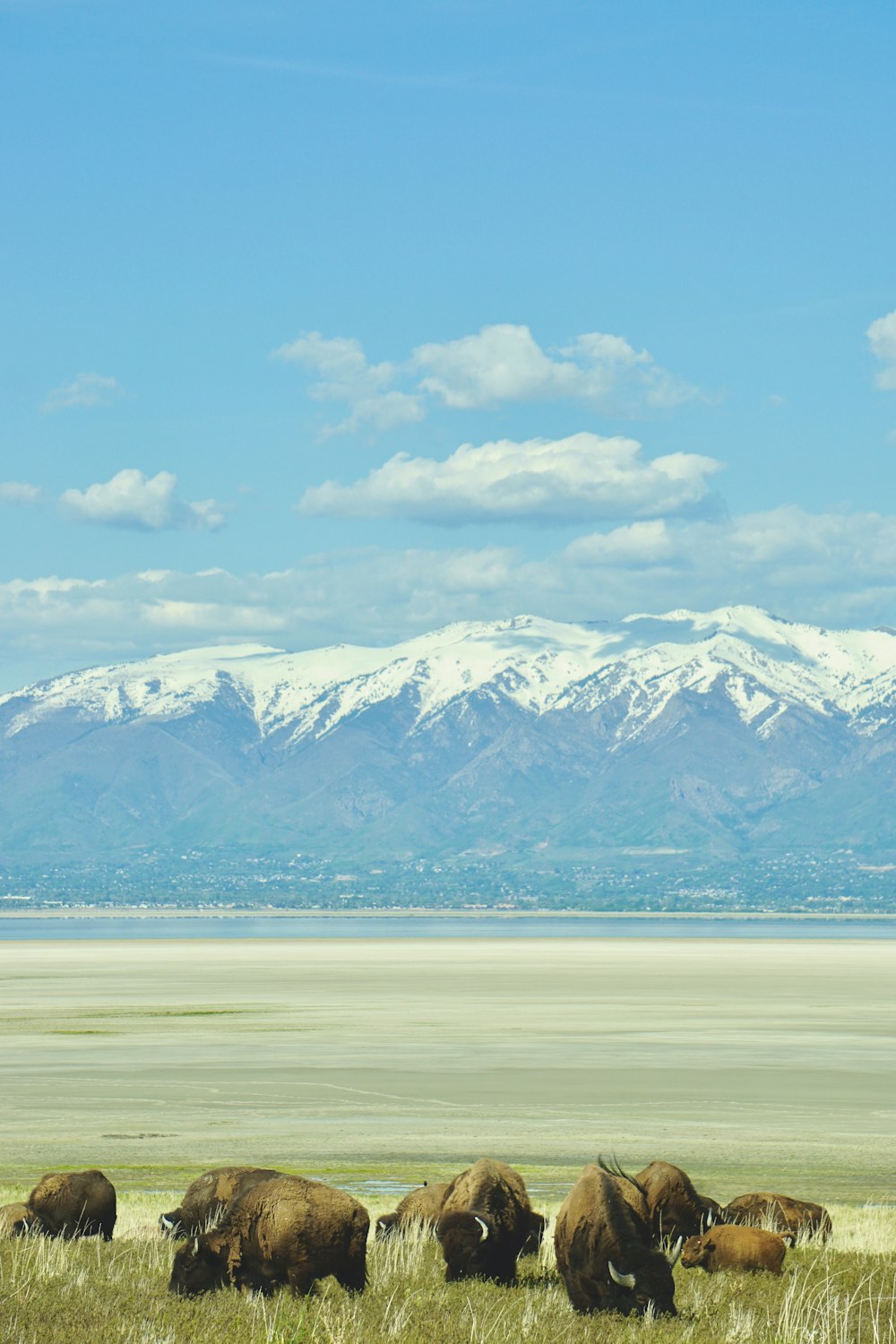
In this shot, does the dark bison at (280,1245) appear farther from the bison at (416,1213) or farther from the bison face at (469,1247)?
the bison at (416,1213)

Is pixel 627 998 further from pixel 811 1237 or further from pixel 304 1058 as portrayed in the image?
pixel 811 1237

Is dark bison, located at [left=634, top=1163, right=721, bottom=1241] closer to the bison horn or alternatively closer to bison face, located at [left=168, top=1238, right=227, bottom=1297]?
the bison horn

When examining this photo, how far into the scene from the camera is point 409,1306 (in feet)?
52.3

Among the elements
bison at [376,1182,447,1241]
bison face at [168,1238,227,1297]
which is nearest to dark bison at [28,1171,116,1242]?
bison at [376,1182,447,1241]

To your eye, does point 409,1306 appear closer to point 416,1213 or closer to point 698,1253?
point 416,1213

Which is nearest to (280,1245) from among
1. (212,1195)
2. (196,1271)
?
(196,1271)

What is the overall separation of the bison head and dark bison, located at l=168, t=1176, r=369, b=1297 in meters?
4.17

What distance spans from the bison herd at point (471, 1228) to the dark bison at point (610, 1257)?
A: 0.04ft

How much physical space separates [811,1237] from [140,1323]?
9196mm

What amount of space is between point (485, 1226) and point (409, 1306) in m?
1.86

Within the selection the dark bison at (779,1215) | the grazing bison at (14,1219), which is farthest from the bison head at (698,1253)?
the grazing bison at (14,1219)

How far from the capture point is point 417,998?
77.6m

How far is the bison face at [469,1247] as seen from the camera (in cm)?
1756

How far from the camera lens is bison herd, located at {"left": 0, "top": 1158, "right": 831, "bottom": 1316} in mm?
15727
